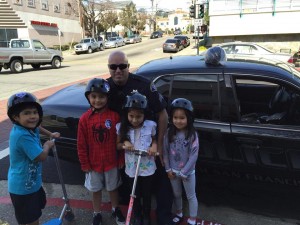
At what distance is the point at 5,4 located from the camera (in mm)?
32438

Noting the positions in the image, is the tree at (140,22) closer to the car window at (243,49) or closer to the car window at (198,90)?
the car window at (243,49)

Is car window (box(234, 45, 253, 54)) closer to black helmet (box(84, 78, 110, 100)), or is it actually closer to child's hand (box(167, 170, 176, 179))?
child's hand (box(167, 170, 176, 179))

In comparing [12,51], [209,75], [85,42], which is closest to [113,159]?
[209,75]

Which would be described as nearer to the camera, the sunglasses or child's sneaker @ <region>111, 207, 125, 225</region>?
the sunglasses

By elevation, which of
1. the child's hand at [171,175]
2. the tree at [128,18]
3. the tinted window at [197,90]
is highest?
the tree at [128,18]

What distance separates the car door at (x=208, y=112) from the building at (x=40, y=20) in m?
32.1

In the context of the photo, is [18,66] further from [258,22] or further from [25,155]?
[258,22]

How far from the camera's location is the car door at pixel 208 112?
9.76 feet

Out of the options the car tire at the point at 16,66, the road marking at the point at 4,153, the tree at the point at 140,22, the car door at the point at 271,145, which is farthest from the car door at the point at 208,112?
the tree at the point at 140,22

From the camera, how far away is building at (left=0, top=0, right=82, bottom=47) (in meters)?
32.7

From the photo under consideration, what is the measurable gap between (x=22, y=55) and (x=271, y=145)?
53.9 ft

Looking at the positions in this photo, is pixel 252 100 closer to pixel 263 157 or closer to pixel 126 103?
pixel 263 157

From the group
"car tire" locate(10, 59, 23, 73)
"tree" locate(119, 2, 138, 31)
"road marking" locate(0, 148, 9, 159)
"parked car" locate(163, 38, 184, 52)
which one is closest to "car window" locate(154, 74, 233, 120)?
"road marking" locate(0, 148, 9, 159)

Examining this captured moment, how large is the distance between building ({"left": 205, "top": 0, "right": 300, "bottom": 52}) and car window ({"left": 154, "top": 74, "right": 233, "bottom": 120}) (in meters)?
21.3
